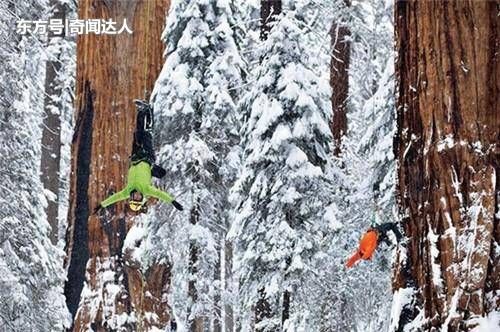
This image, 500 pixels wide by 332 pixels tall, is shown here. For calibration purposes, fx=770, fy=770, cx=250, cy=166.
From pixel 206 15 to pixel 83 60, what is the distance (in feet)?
29.5

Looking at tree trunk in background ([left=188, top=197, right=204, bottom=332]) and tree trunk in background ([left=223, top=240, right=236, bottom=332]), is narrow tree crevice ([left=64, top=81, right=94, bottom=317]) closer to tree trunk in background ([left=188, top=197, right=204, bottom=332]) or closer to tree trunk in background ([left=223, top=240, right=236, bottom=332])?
tree trunk in background ([left=188, top=197, right=204, bottom=332])

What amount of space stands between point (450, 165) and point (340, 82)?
49.7ft

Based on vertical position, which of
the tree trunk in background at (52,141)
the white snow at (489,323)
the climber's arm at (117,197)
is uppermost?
the tree trunk in background at (52,141)

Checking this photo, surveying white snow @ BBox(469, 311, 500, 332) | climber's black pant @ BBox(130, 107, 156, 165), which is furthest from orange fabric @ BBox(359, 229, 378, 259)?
climber's black pant @ BBox(130, 107, 156, 165)

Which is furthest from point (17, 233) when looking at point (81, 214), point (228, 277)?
point (228, 277)

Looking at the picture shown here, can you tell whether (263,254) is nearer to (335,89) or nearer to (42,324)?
(42,324)

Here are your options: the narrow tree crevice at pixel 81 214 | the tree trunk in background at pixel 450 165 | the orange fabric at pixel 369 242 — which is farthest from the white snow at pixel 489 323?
the narrow tree crevice at pixel 81 214

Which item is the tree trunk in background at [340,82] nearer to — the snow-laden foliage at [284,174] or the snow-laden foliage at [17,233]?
the snow-laden foliage at [284,174]

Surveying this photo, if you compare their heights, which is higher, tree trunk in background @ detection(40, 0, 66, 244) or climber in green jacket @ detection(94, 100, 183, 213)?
Answer: tree trunk in background @ detection(40, 0, 66, 244)

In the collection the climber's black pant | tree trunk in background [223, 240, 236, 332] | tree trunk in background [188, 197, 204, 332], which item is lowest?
the climber's black pant

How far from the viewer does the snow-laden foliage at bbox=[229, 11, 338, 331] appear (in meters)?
13.4

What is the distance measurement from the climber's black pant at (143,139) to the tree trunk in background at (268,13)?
7.24 meters

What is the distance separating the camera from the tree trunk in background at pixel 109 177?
689cm

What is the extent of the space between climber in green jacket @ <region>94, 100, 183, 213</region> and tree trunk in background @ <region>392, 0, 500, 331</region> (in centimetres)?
367
